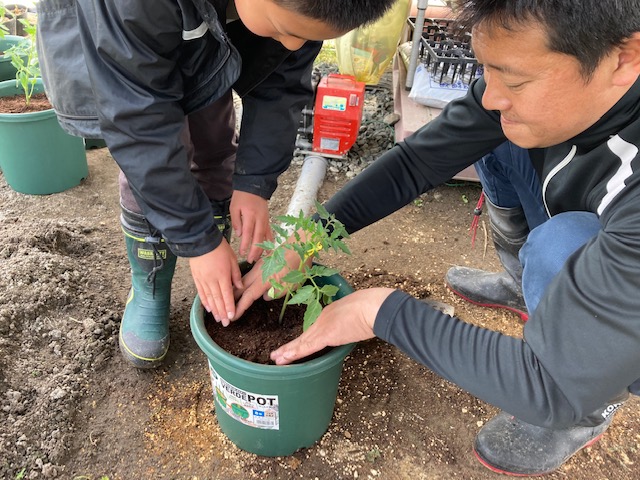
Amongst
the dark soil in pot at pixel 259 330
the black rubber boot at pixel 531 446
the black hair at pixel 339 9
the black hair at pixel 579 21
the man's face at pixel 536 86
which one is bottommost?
the black rubber boot at pixel 531 446

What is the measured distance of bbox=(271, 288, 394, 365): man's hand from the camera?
1103 mm

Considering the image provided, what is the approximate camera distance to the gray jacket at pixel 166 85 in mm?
1040

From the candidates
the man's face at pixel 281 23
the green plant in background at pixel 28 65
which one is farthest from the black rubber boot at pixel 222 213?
the green plant in background at pixel 28 65

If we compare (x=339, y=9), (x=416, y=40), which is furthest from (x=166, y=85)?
(x=416, y=40)

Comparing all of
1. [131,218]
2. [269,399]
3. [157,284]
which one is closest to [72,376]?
[157,284]

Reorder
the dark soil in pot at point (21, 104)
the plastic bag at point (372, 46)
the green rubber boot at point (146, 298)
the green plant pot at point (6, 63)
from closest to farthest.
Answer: the green rubber boot at point (146, 298) → the dark soil in pot at point (21, 104) → the green plant pot at point (6, 63) → the plastic bag at point (372, 46)

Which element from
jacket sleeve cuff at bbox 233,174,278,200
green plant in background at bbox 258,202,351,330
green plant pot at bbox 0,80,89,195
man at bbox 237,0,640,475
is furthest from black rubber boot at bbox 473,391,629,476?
green plant pot at bbox 0,80,89,195

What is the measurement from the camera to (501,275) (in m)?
1.93

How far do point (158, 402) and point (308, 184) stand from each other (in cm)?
125

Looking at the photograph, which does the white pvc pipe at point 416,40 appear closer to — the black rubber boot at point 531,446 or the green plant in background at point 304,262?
the green plant in background at point 304,262

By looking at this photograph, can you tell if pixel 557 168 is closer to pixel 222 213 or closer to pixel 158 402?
pixel 222 213

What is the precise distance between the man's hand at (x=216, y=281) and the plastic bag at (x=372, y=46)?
230 centimetres

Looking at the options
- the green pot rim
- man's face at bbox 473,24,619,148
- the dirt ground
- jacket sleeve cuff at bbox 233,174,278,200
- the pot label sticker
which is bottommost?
the dirt ground

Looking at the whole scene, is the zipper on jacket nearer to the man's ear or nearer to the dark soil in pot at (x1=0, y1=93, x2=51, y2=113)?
the man's ear
